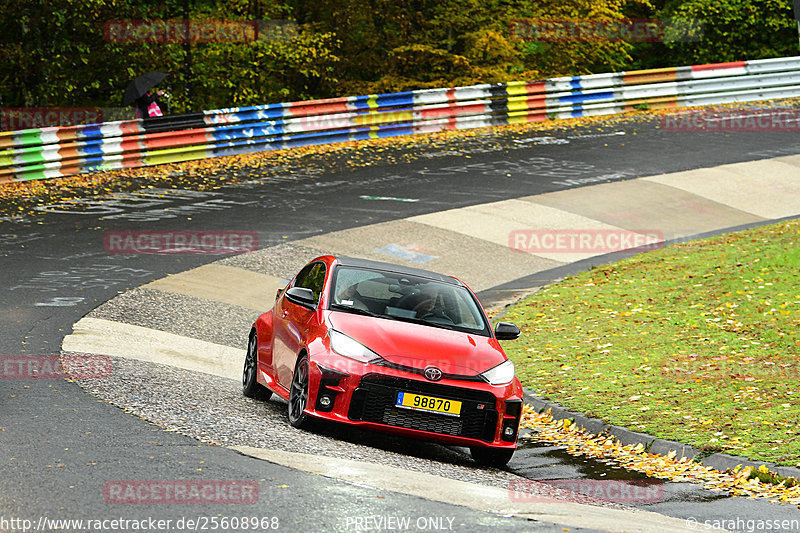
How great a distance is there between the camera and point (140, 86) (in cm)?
2488

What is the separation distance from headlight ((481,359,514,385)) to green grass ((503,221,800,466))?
170 cm

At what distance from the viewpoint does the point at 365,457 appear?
8.23 meters

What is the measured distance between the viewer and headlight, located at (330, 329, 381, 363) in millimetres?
8750

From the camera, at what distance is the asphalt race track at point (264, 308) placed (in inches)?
261

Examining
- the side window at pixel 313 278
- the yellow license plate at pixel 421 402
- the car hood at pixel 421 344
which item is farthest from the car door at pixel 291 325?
the yellow license plate at pixel 421 402

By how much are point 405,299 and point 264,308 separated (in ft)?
19.1

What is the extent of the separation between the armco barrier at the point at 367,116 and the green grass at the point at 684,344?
10.2 m

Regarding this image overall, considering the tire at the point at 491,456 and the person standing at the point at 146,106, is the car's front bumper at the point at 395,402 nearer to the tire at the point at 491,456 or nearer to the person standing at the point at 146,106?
the tire at the point at 491,456

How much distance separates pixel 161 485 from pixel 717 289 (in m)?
10.5

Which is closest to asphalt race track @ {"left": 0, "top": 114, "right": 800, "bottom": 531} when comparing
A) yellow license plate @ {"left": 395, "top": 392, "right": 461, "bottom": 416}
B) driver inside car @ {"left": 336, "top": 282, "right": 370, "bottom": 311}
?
yellow license plate @ {"left": 395, "top": 392, "right": 461, "bottom": 416}

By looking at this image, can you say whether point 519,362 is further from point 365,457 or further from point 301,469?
point 301,469

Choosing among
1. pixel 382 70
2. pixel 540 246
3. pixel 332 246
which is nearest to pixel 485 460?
pixel 332 246

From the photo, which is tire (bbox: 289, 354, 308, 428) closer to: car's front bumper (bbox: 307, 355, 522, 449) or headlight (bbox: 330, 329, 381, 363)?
car's front bumper (bbox: 307, 355, 522, 449)

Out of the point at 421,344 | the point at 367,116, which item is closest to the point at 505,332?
the point at 421,344
